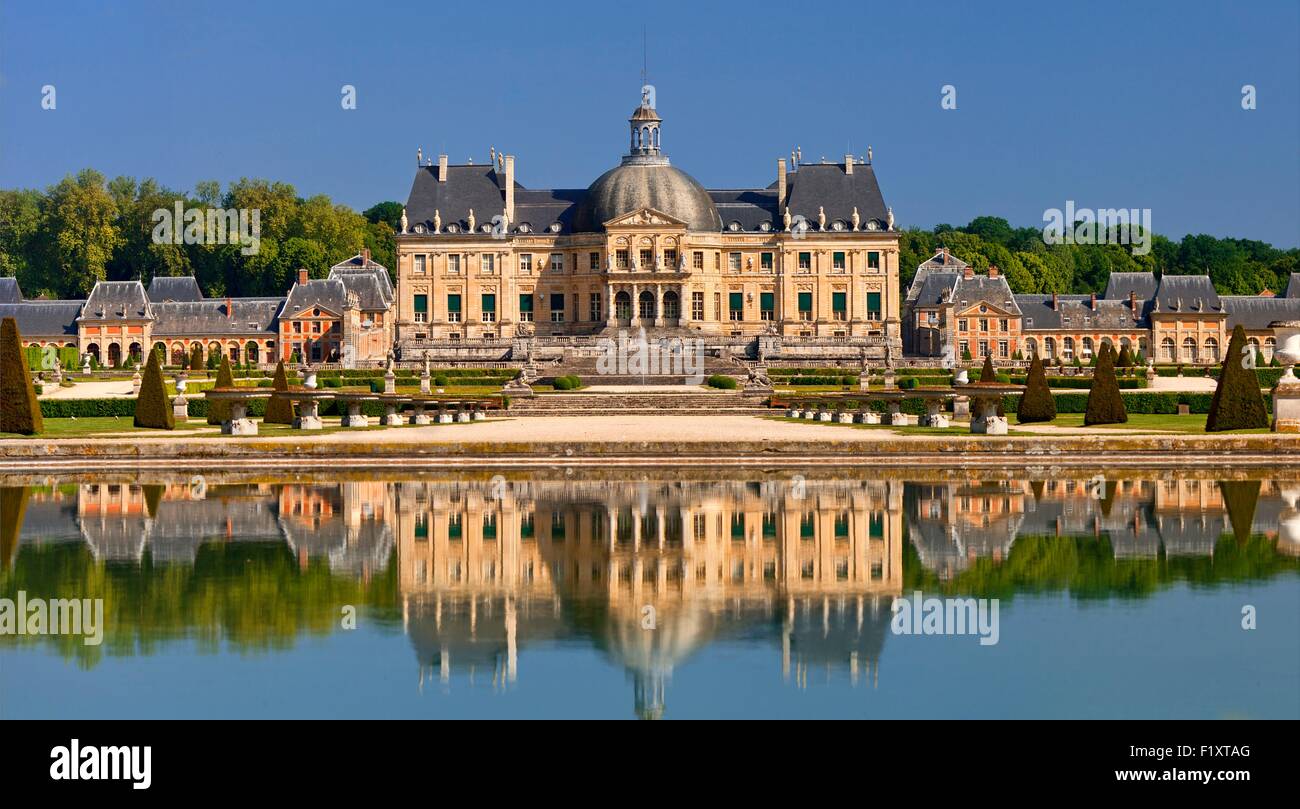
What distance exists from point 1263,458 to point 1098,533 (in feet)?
36.5

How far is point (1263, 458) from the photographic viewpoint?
2745 cm

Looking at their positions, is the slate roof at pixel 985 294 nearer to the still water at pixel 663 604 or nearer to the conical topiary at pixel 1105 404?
the conical topiary at pixel 1105 404

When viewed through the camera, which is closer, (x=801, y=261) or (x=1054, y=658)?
(x=1054, y=658)

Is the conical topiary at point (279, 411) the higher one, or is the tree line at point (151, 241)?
the tree line at point (151, 241)

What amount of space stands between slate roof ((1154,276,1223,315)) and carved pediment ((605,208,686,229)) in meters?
25.7

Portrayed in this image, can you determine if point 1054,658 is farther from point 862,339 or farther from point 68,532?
point 862,339

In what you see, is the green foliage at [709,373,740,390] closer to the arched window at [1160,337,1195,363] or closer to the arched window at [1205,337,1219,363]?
the arched window at [1160,337,1195,363]

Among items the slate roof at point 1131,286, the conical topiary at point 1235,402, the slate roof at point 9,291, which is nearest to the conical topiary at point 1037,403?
the conical topiary at point 1235,402

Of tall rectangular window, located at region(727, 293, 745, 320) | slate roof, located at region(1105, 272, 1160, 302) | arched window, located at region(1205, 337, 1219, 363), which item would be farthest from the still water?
slate roof, located at region(1105, 272, 1160, 302)

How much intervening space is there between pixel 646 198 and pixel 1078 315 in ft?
77.2

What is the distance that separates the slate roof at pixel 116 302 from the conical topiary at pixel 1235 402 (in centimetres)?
5946

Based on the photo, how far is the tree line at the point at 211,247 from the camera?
89000 millimetres

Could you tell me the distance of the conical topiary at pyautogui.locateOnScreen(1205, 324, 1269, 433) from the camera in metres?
31.5
